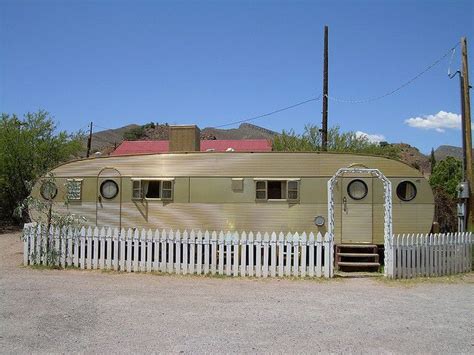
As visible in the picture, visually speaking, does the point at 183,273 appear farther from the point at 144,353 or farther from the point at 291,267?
the point at 144,353

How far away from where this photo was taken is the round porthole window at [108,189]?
504 inches

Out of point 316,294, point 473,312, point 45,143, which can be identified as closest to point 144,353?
point 316,294

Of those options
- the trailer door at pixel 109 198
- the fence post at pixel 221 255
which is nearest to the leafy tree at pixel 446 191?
the fence post at pixel 221 255

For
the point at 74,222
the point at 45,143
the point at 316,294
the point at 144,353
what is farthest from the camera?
the point at 45,143

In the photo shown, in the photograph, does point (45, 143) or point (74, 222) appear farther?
point (45, 143)

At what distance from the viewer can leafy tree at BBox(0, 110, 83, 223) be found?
19.9 metres

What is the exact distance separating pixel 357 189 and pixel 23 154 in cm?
1503

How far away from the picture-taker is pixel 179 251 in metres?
10.2

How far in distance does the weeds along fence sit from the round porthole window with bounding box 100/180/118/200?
236 cm

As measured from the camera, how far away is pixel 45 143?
21031 millimetres

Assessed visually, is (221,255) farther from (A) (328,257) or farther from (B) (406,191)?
(B) (406,191)

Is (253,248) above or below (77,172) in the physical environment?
below

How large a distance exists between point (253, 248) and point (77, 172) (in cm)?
616

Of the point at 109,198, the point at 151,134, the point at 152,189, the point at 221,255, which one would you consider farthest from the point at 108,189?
the point at 151,134
